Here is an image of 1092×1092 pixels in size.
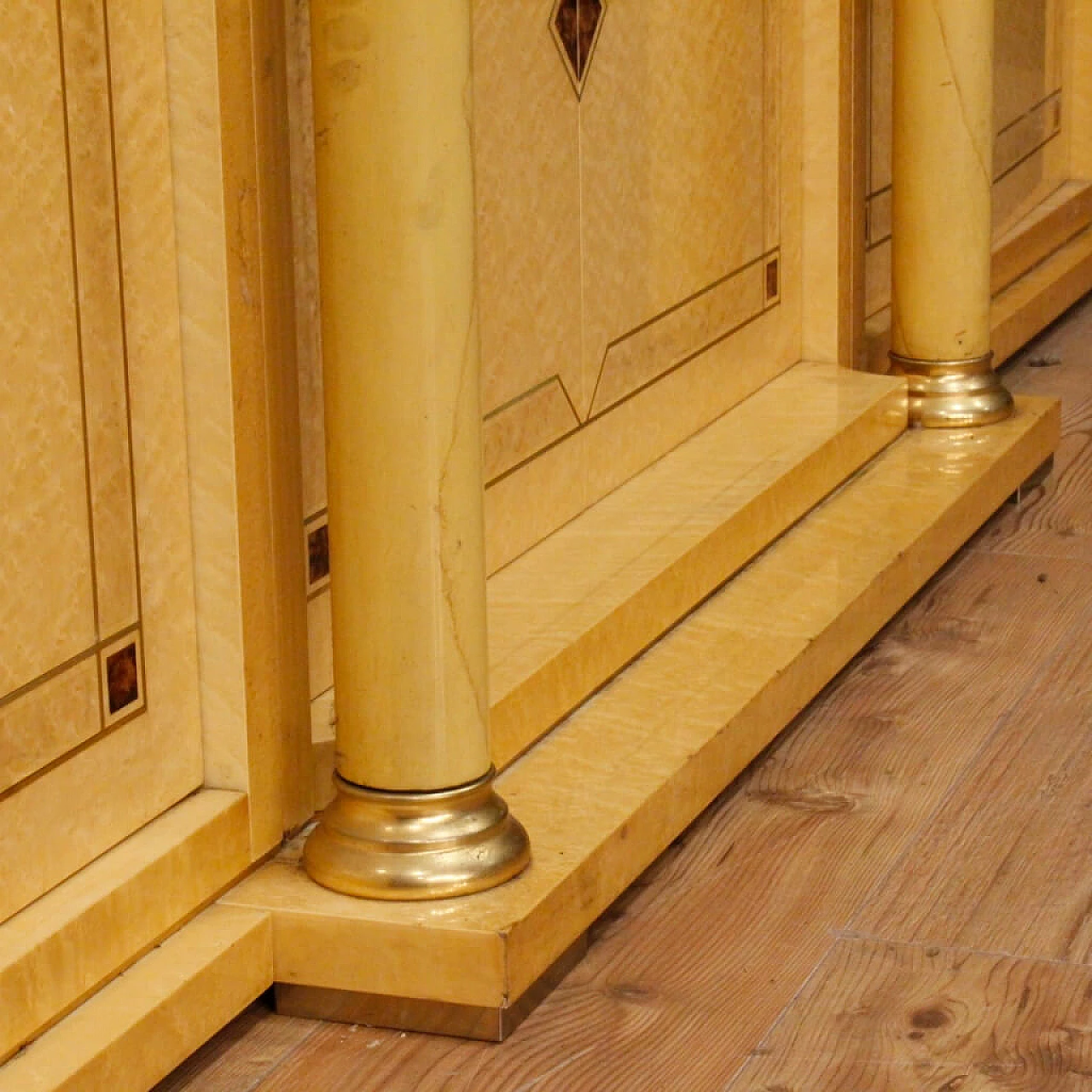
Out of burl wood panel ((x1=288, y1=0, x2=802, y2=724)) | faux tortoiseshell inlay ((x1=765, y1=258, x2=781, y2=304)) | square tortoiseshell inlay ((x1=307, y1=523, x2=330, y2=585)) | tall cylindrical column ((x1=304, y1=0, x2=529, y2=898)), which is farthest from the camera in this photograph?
faux tortoiseshell inlay ((x1=765, y1=258, x2=781, y2=304))

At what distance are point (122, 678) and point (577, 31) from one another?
1.45 m

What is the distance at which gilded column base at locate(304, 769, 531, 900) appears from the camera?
2.47 meters

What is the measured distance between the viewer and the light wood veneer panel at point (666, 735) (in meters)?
2.44

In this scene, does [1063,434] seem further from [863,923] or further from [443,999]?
[443,999]

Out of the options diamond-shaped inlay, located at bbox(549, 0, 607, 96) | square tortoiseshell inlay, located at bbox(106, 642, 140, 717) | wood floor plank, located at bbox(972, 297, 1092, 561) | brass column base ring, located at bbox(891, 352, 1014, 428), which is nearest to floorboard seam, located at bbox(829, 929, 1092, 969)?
square tortoiseshell inlay, located at bbox(106, 642, 140, 717)

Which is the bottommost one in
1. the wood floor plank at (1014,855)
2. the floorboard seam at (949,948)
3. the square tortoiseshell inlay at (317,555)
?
the floorboard seam at (949,948)

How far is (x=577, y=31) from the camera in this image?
3396 mm

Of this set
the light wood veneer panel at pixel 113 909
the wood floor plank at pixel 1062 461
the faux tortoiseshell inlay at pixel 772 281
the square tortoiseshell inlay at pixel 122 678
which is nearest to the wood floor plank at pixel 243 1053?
the light wood veneer panel at pixel 113 909

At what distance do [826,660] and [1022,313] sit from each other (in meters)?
2.20

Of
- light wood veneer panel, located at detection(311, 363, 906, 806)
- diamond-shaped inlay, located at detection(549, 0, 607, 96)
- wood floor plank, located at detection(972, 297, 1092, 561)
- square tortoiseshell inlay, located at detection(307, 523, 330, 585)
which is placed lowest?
wood floor plank, located at detection(972, 297, 1092, 561)

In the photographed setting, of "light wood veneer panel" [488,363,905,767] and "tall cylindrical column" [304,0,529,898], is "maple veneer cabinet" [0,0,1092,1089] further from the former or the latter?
"light wood veneer panel" [488,363,905,767]

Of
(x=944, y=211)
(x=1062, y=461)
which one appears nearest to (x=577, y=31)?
(x=944, y=211)

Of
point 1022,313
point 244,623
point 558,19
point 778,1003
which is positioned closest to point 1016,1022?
point 778,1003

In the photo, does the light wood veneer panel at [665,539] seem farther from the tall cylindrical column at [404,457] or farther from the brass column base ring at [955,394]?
the tall cylindrical column at [404,457]
